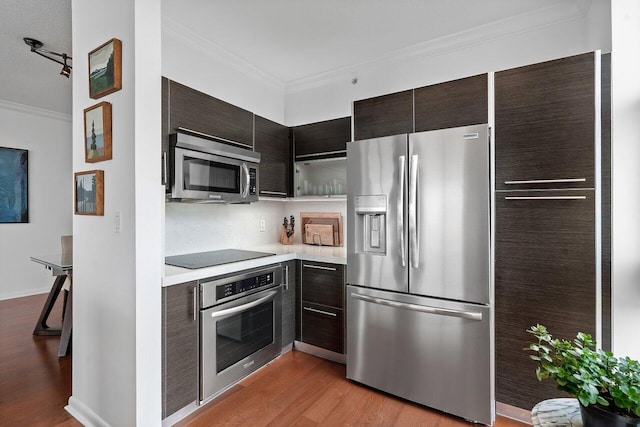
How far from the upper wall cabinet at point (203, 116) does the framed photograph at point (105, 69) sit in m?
0.35

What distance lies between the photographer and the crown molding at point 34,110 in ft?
14.2

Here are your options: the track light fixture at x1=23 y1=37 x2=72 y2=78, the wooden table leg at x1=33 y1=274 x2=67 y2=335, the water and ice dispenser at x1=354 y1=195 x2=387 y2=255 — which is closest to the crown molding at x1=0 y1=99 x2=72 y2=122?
the track light fixture at x1=23 y1=37 x2=72 y2=78

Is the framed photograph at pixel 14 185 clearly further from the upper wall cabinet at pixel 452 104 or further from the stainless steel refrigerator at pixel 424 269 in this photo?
the upper wall cabinet at pixel 452 104

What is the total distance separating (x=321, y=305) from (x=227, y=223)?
116 centimetres

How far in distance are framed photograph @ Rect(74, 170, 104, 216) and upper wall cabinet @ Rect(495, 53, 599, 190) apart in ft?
7.64

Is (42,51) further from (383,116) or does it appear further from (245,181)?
(383,116)

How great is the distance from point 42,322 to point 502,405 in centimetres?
418

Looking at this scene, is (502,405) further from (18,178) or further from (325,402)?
(18,178)

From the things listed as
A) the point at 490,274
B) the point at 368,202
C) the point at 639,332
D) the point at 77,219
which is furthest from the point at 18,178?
the point at 639,332

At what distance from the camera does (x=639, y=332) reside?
1.64 meters

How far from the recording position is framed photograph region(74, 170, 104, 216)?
179cm

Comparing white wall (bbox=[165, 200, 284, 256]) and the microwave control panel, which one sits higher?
the microwave control panel

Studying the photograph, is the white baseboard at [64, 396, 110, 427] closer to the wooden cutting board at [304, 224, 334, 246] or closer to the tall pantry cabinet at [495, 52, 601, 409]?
the wooden cutting board at [304, 224, 334, 246]

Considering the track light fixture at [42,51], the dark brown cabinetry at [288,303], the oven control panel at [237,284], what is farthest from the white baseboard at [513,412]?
the track light fixture at [42,51]
